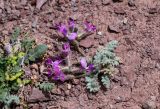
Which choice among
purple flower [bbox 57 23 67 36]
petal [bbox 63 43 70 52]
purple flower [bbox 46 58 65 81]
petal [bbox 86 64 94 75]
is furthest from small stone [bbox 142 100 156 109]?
purple flower [bbox 57 23 67 36]

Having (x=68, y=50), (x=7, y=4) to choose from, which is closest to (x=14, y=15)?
(x=7, y=4)

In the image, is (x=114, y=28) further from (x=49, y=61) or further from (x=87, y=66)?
(x=49, y=61)

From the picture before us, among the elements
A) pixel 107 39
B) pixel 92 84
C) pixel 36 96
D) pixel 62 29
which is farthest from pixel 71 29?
pixel 36 96

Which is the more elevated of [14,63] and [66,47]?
[66,47]

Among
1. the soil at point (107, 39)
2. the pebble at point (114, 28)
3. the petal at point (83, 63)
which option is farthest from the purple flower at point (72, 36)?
the pebble at point (114, 28)

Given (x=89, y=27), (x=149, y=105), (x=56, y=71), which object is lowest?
(x=149, y=105)

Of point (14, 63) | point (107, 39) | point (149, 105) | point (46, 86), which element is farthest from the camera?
point (107, 39)

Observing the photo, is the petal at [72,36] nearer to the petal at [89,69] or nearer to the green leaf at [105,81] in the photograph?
the petal at [89,69]

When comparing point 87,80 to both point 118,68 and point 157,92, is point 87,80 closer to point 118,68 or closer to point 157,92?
point 118,68
